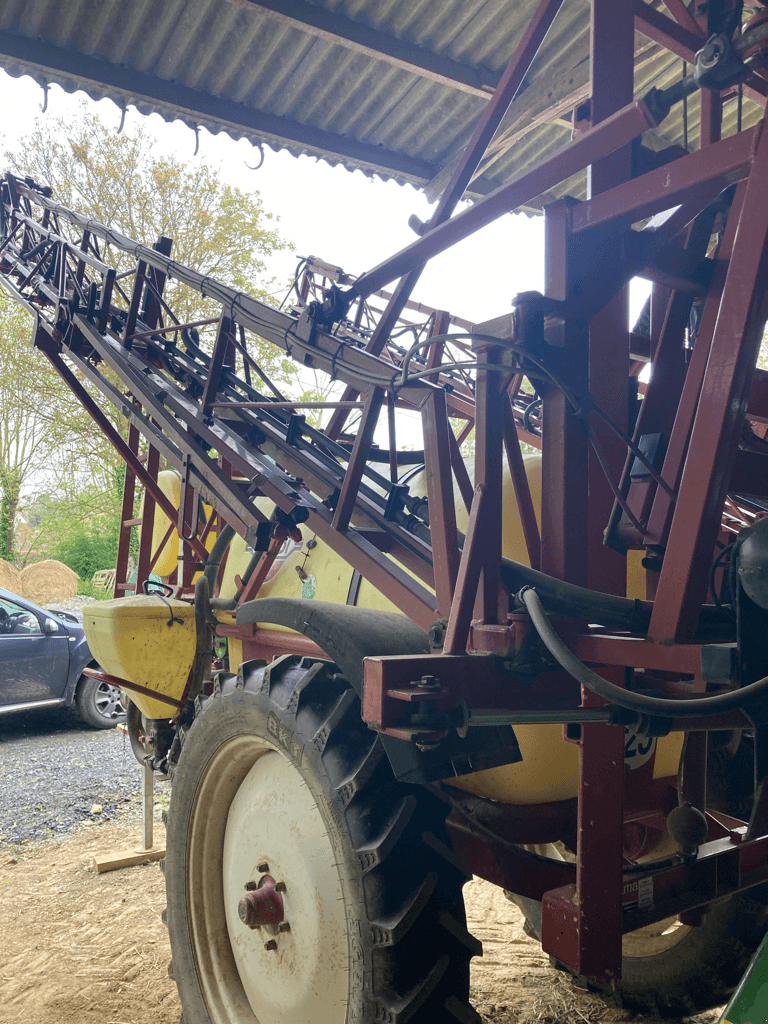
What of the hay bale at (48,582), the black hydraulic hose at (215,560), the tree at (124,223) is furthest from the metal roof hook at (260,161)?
the hay bale at (48,582)

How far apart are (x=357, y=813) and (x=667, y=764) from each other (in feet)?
4.68

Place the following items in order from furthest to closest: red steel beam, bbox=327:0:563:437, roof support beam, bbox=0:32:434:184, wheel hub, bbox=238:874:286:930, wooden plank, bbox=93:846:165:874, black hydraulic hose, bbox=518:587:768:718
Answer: wooden plank, bbox=93:846:165:874, roof support beam, bbox=0:32:434:184, red steel beam, bbox=327:0:563:437, wheel hub, bbox=238:874:286:930, black hydraulic hose, bbox=518:587:768:718

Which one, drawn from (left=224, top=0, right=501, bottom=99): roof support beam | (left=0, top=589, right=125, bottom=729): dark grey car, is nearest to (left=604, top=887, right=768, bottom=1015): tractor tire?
(left=224, top=0, right=501, bottom=99): roof support beam

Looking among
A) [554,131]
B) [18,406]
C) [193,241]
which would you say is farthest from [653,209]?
[18,406]

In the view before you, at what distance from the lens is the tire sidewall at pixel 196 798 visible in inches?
81.4

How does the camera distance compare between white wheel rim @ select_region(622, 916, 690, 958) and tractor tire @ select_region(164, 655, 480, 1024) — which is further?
white wheel rim @ select_region(622, 916, 690, 958)

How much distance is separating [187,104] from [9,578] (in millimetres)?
14873

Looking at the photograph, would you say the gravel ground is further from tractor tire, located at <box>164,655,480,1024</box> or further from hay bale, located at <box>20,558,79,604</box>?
hay bale, located at <box>20,558,79,604</box>

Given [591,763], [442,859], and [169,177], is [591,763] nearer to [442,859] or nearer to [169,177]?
[442,859]

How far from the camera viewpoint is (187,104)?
5.28 metres

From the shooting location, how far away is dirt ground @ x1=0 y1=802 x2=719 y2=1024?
11.1 ft

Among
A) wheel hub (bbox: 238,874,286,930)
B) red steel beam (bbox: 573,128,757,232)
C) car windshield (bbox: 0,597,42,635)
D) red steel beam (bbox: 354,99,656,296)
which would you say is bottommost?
wheel hub (bbox: 238,874,286,930)

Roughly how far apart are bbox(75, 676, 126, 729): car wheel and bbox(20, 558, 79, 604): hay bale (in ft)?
32.6

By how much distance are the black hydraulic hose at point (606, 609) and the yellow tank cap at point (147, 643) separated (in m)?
2.53
